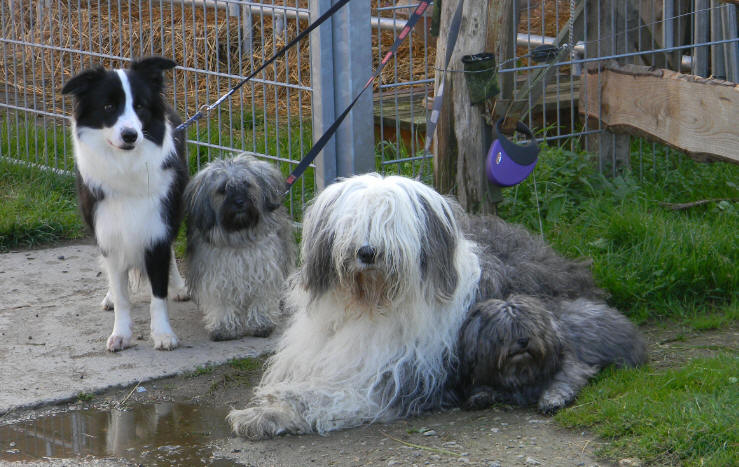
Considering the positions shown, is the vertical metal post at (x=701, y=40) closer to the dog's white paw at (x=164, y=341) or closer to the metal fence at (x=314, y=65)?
the metal fence at (x=314, y=65)

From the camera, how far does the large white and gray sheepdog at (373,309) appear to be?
374 cm

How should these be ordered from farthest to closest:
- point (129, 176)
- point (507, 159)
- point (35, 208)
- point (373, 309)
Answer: point (35, 208), point (507, 159), point (129, 176), point (373, 309)

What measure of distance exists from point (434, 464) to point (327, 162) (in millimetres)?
2369

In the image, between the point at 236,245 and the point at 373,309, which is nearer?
the point at 373,309

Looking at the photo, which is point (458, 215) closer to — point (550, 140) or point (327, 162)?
point (327, 162)

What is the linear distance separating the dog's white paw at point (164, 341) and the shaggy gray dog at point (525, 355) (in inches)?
61.1

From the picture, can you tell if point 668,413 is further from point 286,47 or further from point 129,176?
point 129,176

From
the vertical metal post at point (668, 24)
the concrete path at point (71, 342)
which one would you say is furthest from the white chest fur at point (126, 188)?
the vertical metal post at point (668, 24)

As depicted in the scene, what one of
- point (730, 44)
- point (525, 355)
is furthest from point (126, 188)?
point (730, 44)

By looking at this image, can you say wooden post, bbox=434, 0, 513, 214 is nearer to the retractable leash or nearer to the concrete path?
the retractable leash

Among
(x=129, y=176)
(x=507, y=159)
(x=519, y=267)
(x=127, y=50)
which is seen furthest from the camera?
(x=127, y=50)

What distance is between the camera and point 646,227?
5277 mm

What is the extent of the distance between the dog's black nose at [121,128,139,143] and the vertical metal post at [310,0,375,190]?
1.31 meters

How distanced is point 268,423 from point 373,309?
23.6 inches
